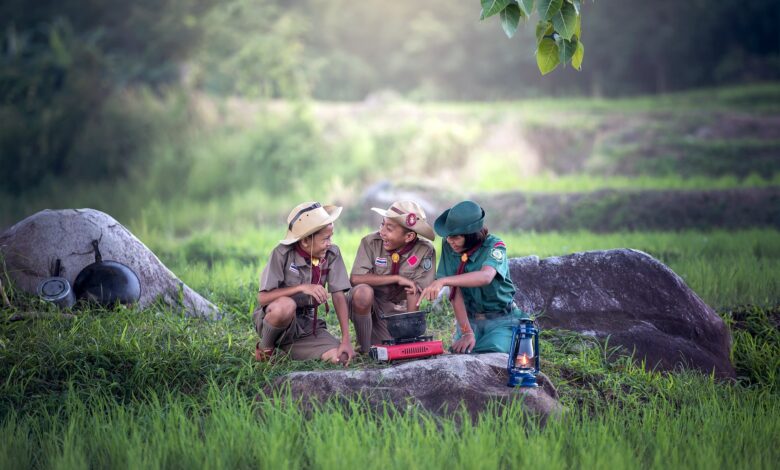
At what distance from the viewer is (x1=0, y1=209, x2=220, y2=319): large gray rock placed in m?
7.45

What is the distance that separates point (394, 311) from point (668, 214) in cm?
814

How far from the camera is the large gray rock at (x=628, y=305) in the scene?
707 centimetres

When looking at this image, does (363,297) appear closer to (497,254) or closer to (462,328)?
(462,328)

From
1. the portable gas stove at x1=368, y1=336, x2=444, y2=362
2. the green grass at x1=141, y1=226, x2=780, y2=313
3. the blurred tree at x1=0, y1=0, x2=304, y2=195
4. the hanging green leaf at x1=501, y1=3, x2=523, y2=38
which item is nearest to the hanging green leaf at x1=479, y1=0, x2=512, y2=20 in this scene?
the hanging green leaf at x1=501, y1=3, x2=523, y2=38

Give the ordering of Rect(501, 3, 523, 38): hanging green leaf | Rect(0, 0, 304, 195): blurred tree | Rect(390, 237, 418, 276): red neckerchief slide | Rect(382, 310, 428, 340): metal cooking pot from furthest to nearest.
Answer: Rect(0, 0, 304, 195): blurred tree
Rect(390, 237, 418, 276): red neckerchief slide
Rect(382, 310, 428, 340): metal cooking pot
Rect(501, 3, 523, 38): hanging green leaf

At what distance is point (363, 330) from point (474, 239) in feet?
3.05

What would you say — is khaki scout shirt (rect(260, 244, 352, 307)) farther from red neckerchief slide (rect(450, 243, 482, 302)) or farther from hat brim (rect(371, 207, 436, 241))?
red neckerchief slide (rect(450, 243, 482, 302))

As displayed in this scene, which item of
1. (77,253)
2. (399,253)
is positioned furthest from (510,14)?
(77,253)

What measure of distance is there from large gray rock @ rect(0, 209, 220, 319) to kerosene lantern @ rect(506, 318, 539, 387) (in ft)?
9.67

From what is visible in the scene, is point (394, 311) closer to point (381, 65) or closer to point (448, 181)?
point (448, 181)

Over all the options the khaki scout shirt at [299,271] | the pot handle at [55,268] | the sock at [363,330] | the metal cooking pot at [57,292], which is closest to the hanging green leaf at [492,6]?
the khaki scout shirt at [299,271]

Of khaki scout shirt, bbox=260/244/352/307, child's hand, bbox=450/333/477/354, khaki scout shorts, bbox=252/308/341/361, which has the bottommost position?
child's hand, bbox=450/333/477/354

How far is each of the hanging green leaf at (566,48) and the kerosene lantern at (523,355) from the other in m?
1.53

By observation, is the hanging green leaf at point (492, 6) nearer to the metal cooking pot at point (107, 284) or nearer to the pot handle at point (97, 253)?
the metal cooking pot at point (107, 284)
